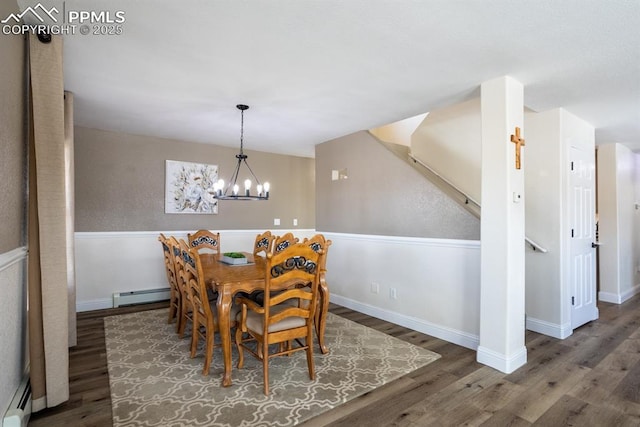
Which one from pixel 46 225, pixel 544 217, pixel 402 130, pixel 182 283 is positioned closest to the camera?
pixel 46 225

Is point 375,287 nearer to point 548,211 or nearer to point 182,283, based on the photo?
point 548,211

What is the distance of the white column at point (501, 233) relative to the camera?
265 centimetres

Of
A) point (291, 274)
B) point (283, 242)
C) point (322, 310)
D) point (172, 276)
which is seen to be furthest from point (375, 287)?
point (172, 276)

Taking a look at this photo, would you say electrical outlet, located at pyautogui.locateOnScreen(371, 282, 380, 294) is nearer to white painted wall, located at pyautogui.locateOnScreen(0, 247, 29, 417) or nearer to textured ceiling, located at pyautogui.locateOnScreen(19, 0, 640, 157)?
textured ceiling, located at pyautogui.locateOnScreen(19, 0, 640, 157)

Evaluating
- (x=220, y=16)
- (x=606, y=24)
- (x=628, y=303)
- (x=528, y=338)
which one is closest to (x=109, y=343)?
(x=220, y=16)

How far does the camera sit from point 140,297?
15.0ft

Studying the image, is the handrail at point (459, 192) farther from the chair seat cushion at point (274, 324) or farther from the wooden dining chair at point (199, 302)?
the wooden dining chair at point (199, 302)

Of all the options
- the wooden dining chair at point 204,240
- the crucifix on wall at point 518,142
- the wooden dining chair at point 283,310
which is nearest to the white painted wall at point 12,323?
the wooden dining chair at point 283,310

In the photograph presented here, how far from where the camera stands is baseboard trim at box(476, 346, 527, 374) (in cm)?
266

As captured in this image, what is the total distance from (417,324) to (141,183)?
4.10 metres

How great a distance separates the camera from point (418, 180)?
3.72 meters

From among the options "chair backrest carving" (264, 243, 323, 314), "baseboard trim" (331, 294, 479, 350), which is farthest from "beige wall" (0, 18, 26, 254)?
"baseboard trim" (331, 294, 479, 350)

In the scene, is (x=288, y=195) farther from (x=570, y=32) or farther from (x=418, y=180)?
(x=570, y=32)

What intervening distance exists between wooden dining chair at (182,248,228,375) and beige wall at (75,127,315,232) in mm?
2437
